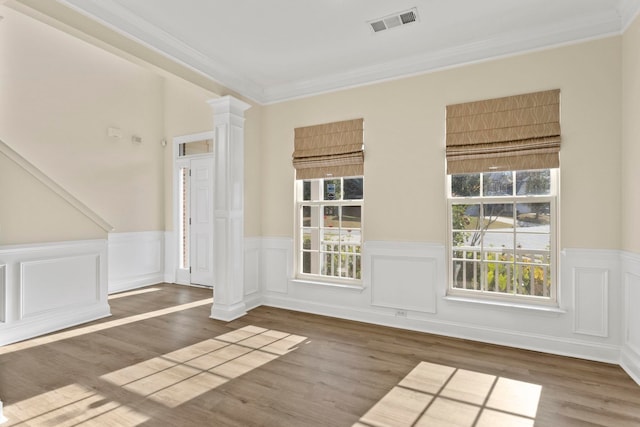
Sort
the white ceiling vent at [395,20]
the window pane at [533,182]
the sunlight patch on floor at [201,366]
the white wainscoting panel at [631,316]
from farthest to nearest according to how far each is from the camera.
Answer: the window pane at [533,182] → the white ceiling vent at [395,20] → the white wainscoting panel at [631,316] → the sunlight patch on floor at [201,366]

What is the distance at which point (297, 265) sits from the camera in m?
4.46

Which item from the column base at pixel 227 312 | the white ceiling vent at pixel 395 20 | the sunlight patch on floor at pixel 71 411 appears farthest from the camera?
the column base at pixel 227 312

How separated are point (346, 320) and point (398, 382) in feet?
4.85

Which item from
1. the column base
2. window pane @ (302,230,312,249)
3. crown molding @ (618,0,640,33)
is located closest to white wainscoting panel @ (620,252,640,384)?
crown molding @ (618,0,640,33)

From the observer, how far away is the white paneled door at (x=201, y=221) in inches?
225

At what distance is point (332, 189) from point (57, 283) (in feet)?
10.7

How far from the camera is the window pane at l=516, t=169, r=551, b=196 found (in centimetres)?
317

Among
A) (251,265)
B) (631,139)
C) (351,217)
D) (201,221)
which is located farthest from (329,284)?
(631,139)

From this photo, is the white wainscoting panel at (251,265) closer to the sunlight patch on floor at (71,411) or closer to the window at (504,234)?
the sunlight patch on floor at (71,411)

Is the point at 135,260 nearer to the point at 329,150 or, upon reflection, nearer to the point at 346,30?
the point at 329,150

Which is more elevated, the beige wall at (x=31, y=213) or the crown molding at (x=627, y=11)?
the crown molding at (x=627, y=11)

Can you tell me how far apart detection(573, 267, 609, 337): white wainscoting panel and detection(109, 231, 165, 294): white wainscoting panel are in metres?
6.02

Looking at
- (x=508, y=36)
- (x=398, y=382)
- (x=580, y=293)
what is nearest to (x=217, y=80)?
(x=508, y=36)

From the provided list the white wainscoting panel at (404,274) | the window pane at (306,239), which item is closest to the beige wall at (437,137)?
the white wainscoting panel at (404,274)
